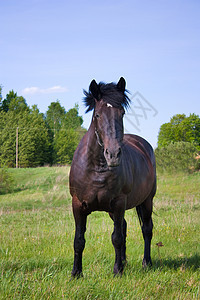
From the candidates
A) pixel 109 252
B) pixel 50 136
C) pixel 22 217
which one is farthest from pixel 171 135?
pixel 109 252

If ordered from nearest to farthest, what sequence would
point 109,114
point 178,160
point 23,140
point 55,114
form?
point 109,114
point 178,160
point 23,140
point 55,114

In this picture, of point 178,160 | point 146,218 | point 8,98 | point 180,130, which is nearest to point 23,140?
point 8,98

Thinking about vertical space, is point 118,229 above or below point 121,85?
below

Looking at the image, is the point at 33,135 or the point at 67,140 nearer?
the point at 33,135

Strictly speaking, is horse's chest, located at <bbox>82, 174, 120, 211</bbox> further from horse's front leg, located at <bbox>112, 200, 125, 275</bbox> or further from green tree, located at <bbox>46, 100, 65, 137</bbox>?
green tree, located at <bbox>46, 100, 65, 137</bbox>

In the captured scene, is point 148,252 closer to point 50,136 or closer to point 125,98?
point 125,98

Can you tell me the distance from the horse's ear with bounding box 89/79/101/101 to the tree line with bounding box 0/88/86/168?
130 ft

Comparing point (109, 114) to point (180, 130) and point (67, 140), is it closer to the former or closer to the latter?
point (180, 130)

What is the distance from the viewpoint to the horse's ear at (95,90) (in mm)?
3617

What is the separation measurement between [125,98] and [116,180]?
3.38 feet

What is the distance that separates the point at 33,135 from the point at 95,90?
41.9 m

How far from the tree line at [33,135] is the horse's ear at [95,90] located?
39.6 meters

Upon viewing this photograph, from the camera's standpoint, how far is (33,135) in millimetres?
44406

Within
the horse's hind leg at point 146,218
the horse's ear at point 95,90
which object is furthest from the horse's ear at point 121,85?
the horse's hind leg at point 146,218
